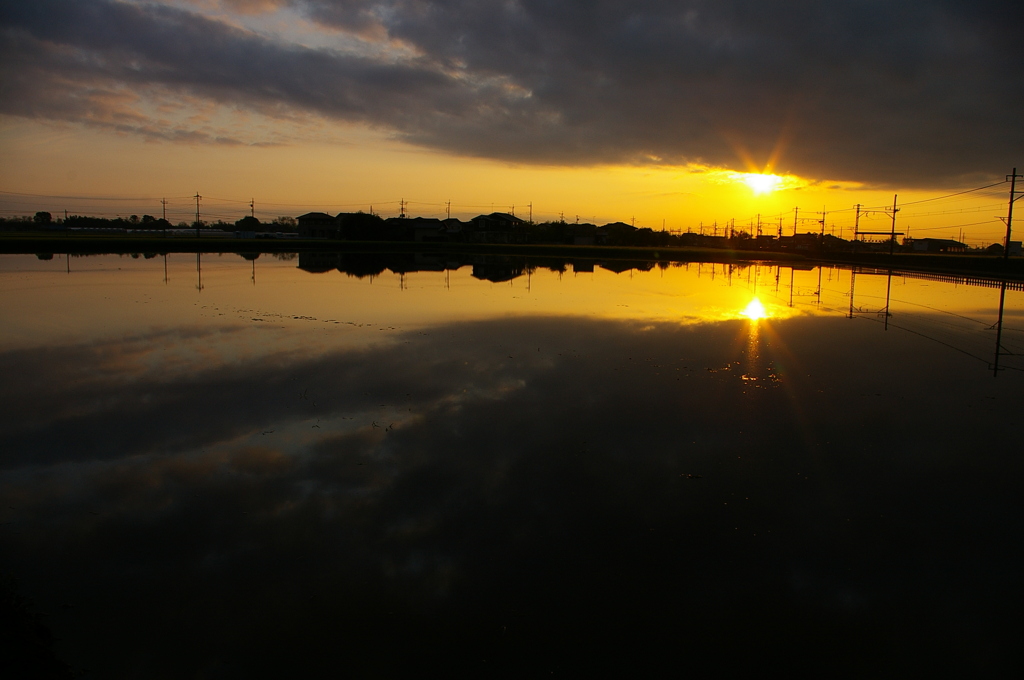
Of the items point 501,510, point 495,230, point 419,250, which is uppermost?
point 495,230

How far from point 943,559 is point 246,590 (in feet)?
22.9

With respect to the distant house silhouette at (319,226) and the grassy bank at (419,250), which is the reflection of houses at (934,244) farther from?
the distant house silhouette at (319,226)

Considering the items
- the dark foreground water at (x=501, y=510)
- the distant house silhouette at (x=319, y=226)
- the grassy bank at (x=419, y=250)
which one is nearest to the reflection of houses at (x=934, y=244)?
the grassy bank at (x=419, y=250)

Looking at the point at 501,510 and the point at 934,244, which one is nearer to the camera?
the point at 501,510

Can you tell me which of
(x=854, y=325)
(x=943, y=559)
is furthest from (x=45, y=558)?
(x=854, y=325)

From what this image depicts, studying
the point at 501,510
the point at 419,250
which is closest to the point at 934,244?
the point at 419,250

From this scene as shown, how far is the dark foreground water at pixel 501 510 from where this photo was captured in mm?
5340

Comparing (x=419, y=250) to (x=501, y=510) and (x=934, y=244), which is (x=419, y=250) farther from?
(x=934, y=244)

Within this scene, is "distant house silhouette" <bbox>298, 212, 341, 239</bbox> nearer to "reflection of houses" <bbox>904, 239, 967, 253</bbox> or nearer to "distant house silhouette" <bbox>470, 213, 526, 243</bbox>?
"distant house silhouette" <bbox>470, 213, 526, 243</bbox>

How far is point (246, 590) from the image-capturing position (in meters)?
5.91

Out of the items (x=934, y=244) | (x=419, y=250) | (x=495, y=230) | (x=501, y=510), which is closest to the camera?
(x=501, y=510)

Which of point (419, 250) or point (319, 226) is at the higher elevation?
point (319, 226)

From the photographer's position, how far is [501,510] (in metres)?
7.45

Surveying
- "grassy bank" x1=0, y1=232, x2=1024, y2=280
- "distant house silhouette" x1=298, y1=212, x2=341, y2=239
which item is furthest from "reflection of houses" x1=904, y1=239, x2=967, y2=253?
"distant house silhouette" x1=298, y1=212, x2=341, y2=239
